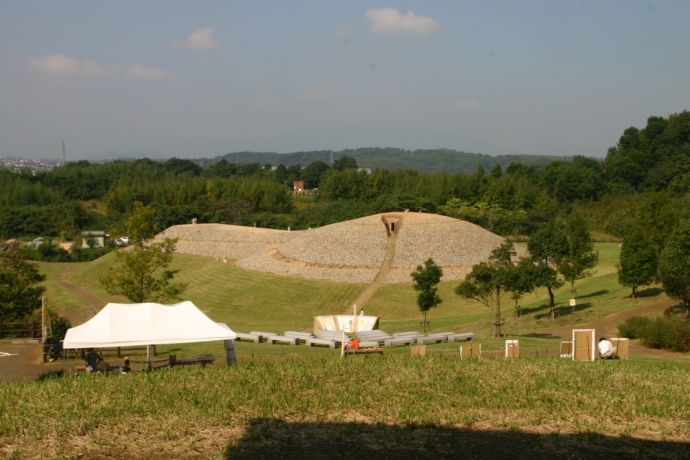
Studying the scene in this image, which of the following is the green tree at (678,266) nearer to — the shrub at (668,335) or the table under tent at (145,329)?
the shrub at (668,335)

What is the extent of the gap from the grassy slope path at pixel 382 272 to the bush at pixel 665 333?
2035cm

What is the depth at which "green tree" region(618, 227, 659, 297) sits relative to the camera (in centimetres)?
3338

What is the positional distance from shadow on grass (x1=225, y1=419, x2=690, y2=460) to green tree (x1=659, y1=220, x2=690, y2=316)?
19409mm

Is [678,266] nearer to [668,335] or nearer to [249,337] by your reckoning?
[668,335]

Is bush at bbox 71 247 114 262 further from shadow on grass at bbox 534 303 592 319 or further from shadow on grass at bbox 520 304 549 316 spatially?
shadow on grass at bbox 534 303 592 319

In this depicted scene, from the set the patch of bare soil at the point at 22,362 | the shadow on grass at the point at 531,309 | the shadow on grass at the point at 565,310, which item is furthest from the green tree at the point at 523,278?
the patch of bare soil at the point at 22,362

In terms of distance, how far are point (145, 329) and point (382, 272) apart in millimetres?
35249

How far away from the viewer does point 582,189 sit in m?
111

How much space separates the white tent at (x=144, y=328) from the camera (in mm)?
14195

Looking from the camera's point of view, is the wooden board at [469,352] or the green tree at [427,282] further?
the green tree at [427,282]

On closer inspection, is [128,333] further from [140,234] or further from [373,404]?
[140,234]

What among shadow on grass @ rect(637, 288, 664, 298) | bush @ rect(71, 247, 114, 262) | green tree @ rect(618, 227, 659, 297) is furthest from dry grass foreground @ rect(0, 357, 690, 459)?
bush @ rect(71, 247, 114, 262)

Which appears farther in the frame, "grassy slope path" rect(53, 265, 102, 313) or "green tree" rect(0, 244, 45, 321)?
"grassy slope path" rect(53, 265, 102, 313)

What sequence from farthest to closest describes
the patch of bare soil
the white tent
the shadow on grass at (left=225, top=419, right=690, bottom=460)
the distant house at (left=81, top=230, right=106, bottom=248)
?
the distant house at (left=81, top=230, right=106, bottom=248) → the patch of bare soil → the white tent → the shadow on grass at (left=225, top=419, right=690, bottom=460)
